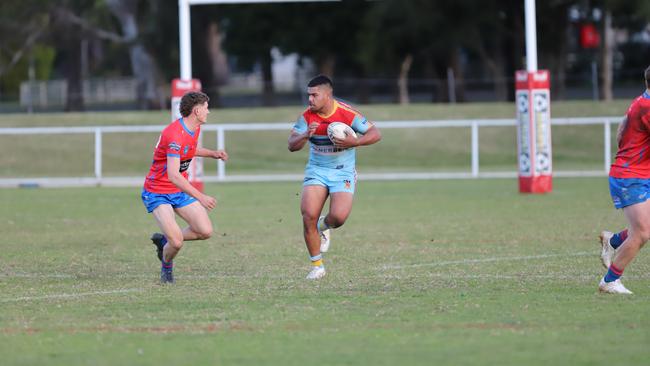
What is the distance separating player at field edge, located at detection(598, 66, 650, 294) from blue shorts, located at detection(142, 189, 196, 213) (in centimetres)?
412

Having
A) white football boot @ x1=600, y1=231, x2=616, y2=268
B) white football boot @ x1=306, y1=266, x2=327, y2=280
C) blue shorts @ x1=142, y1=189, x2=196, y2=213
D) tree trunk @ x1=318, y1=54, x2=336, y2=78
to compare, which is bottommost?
white football boot @ x1=306, y1=266, x2=327, y2=280

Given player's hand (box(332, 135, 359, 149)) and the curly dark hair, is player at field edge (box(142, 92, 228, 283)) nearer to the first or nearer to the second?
the curly dark hair

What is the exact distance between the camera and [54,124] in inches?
1534

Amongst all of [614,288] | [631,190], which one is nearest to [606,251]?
[614,288]

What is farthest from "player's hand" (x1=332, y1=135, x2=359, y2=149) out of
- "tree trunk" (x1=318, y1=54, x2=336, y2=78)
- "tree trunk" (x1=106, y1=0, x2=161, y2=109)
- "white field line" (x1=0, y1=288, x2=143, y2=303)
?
"tree trunk" (x1=318, y1=54, x2=336, y2=78)

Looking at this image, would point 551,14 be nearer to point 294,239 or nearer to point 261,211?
point 261,211

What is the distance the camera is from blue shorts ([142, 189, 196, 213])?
1133 centimetres

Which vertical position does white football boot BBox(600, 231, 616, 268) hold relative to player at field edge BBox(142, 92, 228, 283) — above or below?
below

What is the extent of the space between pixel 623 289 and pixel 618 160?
112cm

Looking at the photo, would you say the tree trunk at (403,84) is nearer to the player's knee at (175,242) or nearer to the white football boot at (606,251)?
the player's knee at (175,242)

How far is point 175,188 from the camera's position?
11367 millimetres

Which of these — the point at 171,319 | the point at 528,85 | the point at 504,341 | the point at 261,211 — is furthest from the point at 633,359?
the point at 528,85

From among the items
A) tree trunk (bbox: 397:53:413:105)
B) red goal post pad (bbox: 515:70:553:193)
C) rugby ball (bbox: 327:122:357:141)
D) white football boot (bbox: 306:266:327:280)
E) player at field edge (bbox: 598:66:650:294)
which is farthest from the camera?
tree trunk (bbox: 397:53:413:105)

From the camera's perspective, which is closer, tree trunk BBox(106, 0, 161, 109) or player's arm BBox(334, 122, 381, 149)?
player's arm BBox(334, 122, 381, 149)
